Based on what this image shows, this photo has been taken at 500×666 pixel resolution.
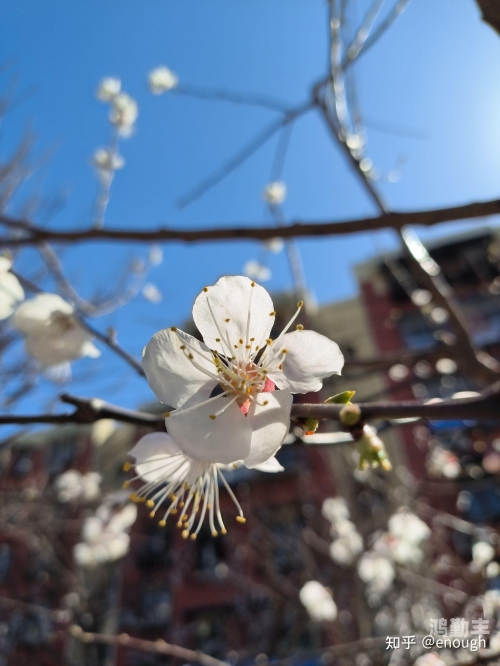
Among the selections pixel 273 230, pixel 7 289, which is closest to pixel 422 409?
pixel 273 230

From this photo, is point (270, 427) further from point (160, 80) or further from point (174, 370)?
point (160, 80)

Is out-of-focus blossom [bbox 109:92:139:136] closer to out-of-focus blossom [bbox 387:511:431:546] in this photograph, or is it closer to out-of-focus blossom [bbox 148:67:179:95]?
→ out-of-focus blossom [bbox 148:67:179:95]

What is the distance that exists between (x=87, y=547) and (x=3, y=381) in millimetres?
1287

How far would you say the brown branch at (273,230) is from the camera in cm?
79

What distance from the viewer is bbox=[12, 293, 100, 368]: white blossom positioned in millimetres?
979

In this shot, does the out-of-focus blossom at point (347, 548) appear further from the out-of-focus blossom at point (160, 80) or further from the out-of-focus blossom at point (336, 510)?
the out-of-focus blossom at point (160, 80)

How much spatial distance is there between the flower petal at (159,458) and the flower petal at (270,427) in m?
0.17

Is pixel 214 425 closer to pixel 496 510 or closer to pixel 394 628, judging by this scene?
pixel 394 628

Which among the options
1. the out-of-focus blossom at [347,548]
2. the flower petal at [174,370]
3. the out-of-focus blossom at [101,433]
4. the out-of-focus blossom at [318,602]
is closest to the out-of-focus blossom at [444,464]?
the out-of-focus blossom at [347,548]

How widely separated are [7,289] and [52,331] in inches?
7.5

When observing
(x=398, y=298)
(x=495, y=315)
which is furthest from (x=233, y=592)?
(x=495, y=315)

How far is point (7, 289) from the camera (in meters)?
0.85

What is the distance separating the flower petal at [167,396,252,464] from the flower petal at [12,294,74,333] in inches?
21.7

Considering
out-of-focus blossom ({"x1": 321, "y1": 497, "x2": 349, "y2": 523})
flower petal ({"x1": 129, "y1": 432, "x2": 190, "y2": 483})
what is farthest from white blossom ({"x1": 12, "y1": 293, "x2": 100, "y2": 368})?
out-of-focus blossom ({"x1": 321, "y1": 497, "x2": 349, "y2": 523})
